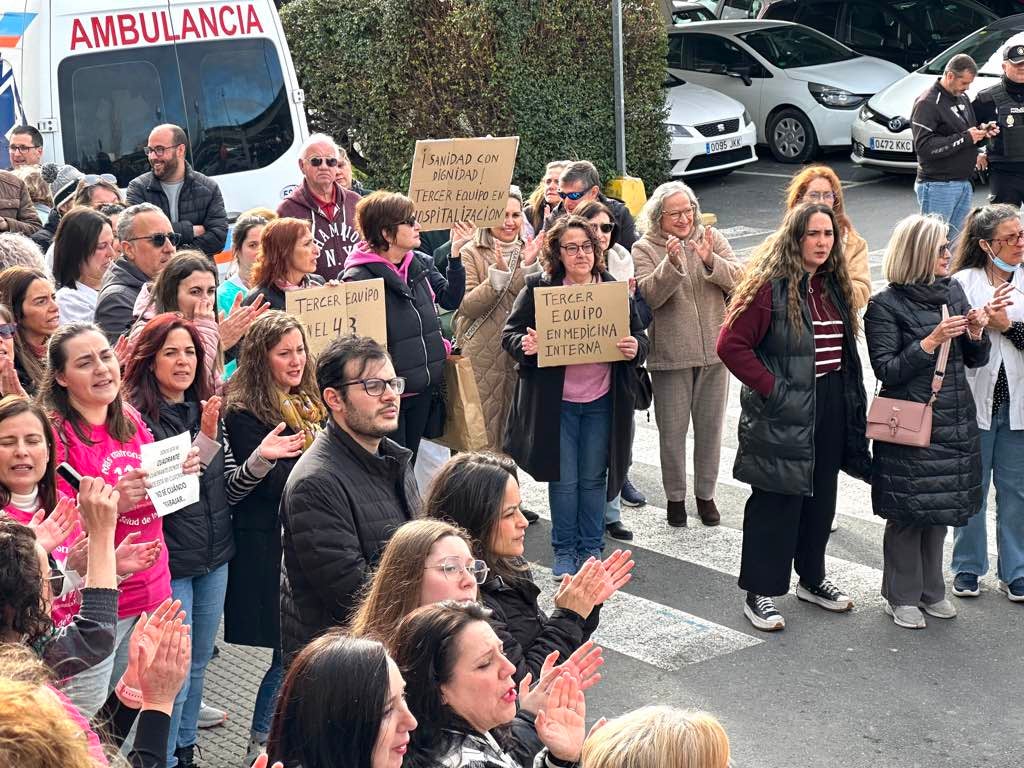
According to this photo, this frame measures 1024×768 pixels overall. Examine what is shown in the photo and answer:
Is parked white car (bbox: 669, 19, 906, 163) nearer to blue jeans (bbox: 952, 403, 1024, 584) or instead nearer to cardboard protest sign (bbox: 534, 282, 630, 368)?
blue jeans (bbox: 952, 403, 1024, 584)

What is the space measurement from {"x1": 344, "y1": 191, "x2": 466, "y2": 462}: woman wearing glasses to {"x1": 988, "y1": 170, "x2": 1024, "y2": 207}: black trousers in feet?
23.3

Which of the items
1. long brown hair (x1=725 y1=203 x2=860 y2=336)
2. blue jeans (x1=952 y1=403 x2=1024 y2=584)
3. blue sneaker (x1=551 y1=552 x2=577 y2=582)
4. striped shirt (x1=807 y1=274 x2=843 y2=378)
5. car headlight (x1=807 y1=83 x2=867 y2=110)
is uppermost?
car headlight (x1=807 y1=83 x2=867 y2=110)

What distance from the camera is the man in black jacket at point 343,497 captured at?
4.75 m

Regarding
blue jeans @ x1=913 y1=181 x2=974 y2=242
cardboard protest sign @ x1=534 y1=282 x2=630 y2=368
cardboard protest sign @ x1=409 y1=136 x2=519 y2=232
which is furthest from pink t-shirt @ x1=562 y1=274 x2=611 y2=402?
blue jeans @ x1=913 y1=181 x2=974 y2=242

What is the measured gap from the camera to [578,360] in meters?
7.33

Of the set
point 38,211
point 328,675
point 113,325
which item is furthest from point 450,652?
point 38,211

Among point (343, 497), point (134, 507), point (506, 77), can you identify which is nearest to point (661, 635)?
point (343, 497)

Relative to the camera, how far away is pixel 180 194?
9.94 m

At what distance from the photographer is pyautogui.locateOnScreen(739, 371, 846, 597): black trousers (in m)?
6.96

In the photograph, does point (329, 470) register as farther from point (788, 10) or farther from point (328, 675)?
point (788, 10)

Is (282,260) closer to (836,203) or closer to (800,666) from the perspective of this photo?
(800,666)

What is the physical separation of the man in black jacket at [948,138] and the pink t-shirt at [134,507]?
907 centimetres

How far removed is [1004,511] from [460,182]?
3464mm

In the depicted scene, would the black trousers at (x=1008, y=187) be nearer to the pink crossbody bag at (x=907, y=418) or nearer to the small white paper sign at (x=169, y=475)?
the pink crossbody bag at (x=907, y=418)
